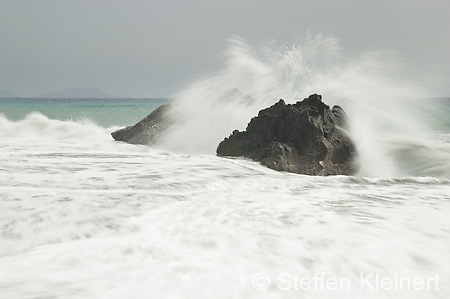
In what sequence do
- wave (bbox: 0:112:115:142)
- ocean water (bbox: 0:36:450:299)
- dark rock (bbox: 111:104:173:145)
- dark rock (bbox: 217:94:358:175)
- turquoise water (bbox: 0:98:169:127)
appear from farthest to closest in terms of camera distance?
1. turquoise water (bbox: 0:98:169:127)
2. wave (bbox: 0:112:115:142)
3. dark rock (bbox: 111:104:173:145)
4. dark rock (bbox: 217:94:358:175)
5. ocean water (bbox: 0:36:450:299)

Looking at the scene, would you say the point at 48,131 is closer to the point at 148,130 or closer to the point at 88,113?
the point at 148,130

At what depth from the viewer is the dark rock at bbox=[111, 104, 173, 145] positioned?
8.66 metres

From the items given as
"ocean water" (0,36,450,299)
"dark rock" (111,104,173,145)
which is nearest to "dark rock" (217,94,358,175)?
"ocean water" (0,36,450,299)

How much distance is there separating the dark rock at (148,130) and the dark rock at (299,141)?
297 cm

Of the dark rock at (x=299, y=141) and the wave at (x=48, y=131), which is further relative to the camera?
the wave at (x=48, y=131)

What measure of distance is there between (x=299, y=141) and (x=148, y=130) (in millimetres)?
4711

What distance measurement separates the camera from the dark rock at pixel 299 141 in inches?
207

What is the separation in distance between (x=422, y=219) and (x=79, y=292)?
270 cm

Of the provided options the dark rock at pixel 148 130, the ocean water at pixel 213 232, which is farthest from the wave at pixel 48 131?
the ocean water at pixel 213 232

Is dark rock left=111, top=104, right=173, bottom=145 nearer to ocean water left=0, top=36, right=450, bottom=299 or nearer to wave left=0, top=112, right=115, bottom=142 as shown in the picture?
wave left=0, top=112, right=115, bottom=142

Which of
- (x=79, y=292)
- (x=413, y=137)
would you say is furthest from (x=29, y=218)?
(x=413, y=137)

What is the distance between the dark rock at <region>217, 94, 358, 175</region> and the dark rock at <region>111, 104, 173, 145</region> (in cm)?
297

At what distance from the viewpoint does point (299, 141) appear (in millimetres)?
5496

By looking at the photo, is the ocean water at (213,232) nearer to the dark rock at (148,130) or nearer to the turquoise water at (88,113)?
the dark rock at (148,130)
